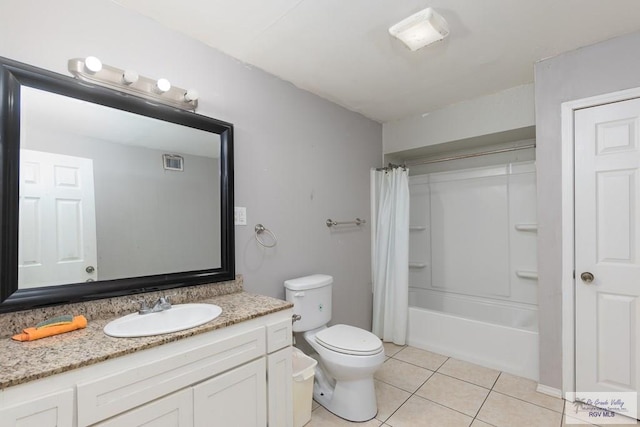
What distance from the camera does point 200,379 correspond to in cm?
123

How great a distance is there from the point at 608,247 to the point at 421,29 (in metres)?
1.70

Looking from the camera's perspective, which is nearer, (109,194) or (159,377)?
(159,377)

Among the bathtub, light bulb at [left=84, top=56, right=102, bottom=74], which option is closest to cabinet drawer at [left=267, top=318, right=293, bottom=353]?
light bulb at [left=84, top=56, right=102, bottom=74]

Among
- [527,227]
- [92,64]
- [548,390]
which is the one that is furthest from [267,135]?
[548,390]

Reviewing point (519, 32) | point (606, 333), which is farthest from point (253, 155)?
point (606, 333)

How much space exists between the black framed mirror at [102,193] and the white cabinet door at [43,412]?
1.63 feet

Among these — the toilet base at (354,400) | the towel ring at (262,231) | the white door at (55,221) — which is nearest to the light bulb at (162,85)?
the white door at (55,221)

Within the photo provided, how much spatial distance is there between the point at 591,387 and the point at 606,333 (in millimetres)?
358

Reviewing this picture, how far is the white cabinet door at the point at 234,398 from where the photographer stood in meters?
1.23

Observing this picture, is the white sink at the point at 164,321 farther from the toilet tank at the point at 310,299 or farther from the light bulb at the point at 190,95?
the light bulb at the point at 190,95

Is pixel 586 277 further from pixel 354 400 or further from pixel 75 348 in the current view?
pixel 75 348

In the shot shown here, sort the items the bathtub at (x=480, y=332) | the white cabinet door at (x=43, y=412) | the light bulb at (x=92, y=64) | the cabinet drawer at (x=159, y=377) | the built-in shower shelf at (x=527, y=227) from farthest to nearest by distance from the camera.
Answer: the built-in shower shelf at (x=527, y=227)
the bathtub at (x=480, y=332)
the light bulb at (x=92, y=64)
the cabinet drawer at (x=159, y=377)
the white cabinet door at (x=43, y=412)

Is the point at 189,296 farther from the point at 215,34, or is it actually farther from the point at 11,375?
the point at 215,34

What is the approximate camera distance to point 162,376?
3.68ft
